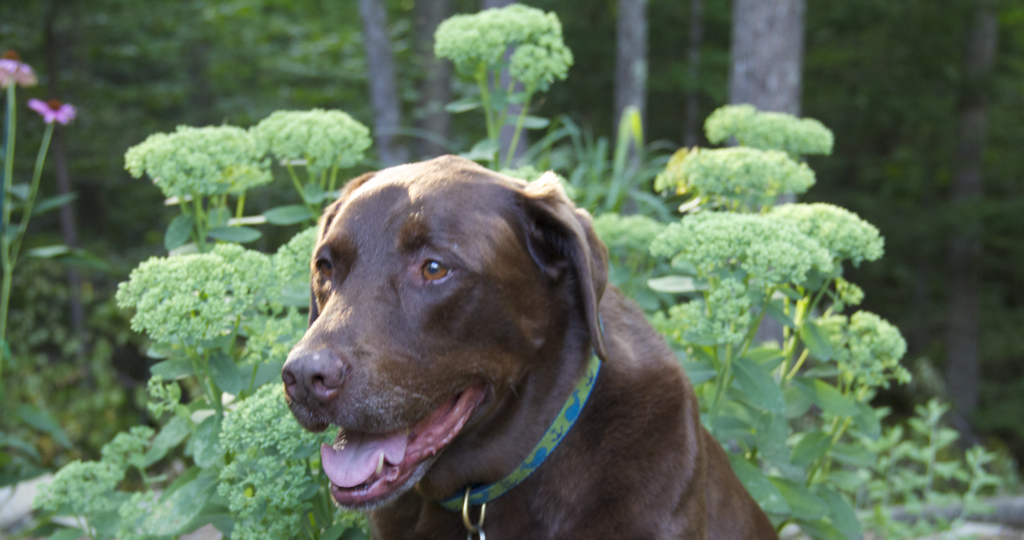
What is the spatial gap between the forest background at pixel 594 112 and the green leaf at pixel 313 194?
173 inches

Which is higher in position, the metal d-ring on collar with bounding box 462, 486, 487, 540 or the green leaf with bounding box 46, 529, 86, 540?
the metal d-ring on collar with bounding box 462, 486, 487, 540

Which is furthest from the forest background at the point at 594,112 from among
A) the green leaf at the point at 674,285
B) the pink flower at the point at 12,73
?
the green leaf at the point at 674,285

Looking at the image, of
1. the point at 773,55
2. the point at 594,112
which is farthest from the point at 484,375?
the point at 594,112

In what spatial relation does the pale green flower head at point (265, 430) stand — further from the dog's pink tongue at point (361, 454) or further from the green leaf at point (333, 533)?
the green leaf at point (333, 533)

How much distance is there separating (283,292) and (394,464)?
1072mm

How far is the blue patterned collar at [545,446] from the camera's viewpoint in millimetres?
2064

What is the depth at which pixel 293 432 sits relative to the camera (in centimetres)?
218

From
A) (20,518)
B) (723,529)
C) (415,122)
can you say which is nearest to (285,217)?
(723,529)

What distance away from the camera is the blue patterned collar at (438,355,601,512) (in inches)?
81.3

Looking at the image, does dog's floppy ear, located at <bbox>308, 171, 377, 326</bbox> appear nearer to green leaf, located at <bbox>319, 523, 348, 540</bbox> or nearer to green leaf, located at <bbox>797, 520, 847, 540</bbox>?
green leaf, located at <bbox>319, 523, 348, 540</bbox>

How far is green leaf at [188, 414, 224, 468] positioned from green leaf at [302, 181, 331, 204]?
94 centimetres

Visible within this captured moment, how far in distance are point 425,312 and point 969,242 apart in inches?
567

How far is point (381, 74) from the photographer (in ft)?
31.8

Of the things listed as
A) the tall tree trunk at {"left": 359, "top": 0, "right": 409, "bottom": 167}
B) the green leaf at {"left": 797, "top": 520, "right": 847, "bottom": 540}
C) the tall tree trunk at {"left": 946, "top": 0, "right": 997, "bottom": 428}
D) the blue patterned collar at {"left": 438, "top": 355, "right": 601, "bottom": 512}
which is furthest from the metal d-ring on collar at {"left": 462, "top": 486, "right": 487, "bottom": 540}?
the tall tree trunk at {"left": 946, "top": 0, "right": 997, "bottom": 428}
